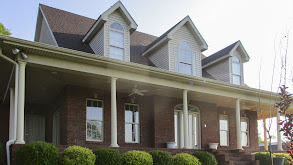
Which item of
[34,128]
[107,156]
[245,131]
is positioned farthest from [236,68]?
[34,128]

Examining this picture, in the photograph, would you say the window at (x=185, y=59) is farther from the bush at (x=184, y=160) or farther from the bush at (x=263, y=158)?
the bush at (x=184, y=160)

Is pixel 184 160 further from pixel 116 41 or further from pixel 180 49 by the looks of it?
pixel 180 49

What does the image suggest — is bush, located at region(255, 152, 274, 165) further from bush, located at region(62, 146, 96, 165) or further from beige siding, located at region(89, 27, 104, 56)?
beige siding, located at region(89, 27, 104, 56)

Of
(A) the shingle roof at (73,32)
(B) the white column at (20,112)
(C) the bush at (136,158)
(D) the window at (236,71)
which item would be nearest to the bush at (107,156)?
(C) the bush at (136,158)

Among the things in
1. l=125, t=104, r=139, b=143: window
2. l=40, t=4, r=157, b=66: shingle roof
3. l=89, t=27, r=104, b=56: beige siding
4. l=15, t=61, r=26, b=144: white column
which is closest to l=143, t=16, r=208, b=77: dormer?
l=40, t=4, r=157, b=66: shingle roof

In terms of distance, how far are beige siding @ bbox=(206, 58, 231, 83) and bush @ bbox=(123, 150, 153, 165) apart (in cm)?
888

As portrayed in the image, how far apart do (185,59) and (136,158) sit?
7215 mm

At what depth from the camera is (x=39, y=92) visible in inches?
612

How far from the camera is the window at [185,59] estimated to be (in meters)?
16.9

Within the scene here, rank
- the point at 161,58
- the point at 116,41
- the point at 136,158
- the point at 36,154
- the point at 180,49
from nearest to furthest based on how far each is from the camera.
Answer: the point at 36,154, the point at 136,158, the point at 116,41, the point at 161,58, the point at 180,49

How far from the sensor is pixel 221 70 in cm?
1930

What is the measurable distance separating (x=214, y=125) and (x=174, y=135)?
304 centimetres

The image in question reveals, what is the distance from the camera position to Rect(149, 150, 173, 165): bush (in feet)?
39.5

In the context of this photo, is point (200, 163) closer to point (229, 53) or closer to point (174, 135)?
point (174, 135)
